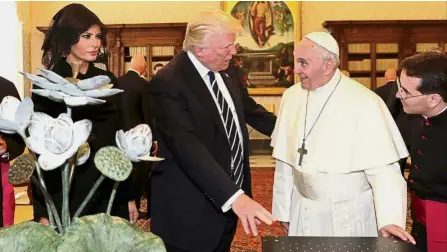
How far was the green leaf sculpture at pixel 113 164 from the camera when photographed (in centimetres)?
115

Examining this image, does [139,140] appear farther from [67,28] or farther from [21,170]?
[67,28]

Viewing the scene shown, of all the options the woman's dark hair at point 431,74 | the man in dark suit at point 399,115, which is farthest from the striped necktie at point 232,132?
the man in dark suit at point 399,115

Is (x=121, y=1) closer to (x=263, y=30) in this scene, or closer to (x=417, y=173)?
(x=263, y=30)

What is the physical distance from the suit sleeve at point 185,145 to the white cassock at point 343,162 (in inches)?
23.7

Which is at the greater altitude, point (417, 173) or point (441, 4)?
point (441, 4)

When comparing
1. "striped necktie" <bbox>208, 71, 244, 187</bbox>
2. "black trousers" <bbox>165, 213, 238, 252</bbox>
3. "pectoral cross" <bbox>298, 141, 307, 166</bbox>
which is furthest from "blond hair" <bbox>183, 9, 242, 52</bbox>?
"black trousers" <bbox>165, 213, 238, 252</bbox>

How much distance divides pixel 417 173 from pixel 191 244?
104 cm

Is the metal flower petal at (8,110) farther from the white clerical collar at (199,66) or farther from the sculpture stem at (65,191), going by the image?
the white clerical collar at (199,66)

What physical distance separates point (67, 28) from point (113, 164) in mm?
1387

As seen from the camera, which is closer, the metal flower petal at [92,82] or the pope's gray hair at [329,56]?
the metal flower petal at [92,82]

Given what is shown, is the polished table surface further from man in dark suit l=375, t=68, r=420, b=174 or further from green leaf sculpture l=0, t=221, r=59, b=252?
man in dark suit l=375, t=68, r=420, b=174

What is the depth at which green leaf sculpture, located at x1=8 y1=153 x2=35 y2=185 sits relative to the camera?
3.79 ft

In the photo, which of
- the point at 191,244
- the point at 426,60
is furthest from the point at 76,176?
the point at 426,60

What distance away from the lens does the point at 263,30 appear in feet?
46.6
